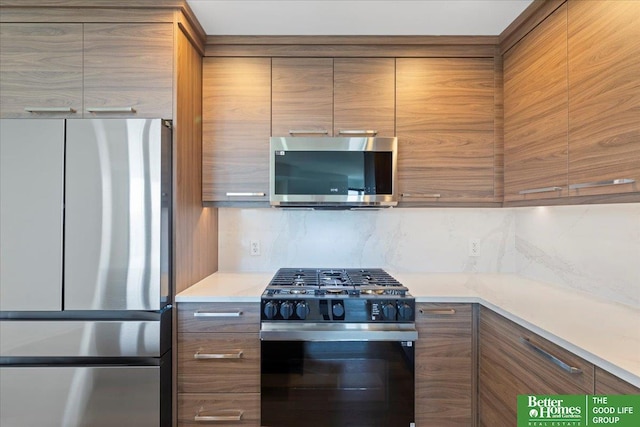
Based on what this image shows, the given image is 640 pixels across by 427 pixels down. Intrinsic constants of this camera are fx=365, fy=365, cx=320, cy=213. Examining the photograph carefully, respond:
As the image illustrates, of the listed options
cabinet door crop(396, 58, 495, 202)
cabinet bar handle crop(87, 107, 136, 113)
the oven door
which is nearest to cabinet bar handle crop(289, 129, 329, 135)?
cabinet door crop(396, 58, 495, 202)

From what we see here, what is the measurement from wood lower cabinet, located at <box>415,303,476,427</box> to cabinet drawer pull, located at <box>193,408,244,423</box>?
884 mm

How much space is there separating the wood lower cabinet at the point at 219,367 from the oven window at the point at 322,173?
0.71m

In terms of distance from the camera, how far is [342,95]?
85.4 inches

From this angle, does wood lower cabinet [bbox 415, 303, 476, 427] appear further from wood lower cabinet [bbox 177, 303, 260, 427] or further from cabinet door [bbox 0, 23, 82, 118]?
cabinet door [bbox 0, 23, 82, 118]

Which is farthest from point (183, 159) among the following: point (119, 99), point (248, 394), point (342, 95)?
point (248, 394)

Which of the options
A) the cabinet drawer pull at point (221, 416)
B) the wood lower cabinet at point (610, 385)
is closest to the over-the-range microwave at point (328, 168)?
the cabinet drawer pull at point (221, 416)

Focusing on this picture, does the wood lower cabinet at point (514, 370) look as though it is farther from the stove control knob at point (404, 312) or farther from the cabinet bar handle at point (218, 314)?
the cabinet bar handle at point (218, 314)

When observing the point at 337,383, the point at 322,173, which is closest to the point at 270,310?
the point at 337,383

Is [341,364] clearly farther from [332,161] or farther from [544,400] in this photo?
[332,161]

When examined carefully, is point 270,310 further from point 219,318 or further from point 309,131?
point 309,131

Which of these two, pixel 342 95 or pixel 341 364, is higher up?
pixel 342 95

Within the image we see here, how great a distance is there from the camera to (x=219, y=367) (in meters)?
1.79

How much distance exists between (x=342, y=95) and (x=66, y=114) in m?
1.44

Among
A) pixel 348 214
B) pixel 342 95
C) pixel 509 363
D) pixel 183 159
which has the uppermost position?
pixel 342 95
